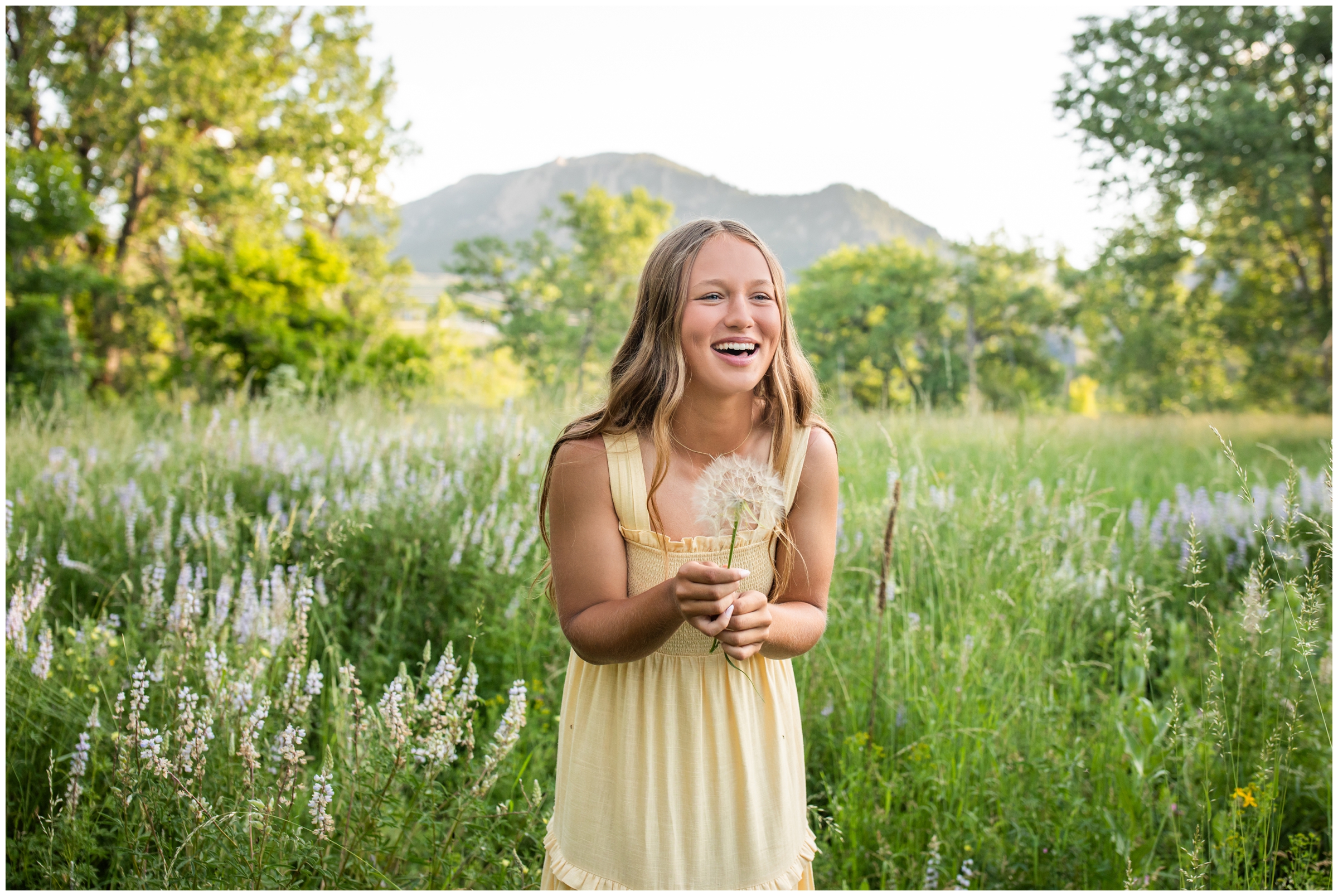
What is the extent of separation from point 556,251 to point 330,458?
3252 centimetres

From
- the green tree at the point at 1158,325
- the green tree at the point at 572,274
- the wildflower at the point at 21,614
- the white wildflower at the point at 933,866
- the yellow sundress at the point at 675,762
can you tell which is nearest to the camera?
the yellow sundress at the point at 675,762

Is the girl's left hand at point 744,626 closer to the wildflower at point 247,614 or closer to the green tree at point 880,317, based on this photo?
the wildflower at point 247,614

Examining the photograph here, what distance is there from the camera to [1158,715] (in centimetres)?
242

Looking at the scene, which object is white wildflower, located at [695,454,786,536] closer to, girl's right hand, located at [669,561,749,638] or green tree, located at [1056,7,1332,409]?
girl's right hand, located at [669,561,749,638]

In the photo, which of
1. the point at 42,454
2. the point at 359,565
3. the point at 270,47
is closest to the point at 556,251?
the point at 270,47

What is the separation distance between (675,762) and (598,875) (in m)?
0.27

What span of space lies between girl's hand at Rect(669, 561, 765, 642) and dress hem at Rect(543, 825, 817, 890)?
668mm

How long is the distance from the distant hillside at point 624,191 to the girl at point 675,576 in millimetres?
30819

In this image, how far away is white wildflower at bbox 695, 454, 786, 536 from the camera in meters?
1.35

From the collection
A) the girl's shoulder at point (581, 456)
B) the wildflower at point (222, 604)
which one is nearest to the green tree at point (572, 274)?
the wildflower at point (222, 604)

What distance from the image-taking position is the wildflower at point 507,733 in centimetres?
179

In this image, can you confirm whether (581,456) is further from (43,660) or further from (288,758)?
(43,660)

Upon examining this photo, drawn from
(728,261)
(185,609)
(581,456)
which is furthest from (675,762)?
(185,609)

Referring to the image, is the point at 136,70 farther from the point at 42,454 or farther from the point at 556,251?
the point at 556,251
